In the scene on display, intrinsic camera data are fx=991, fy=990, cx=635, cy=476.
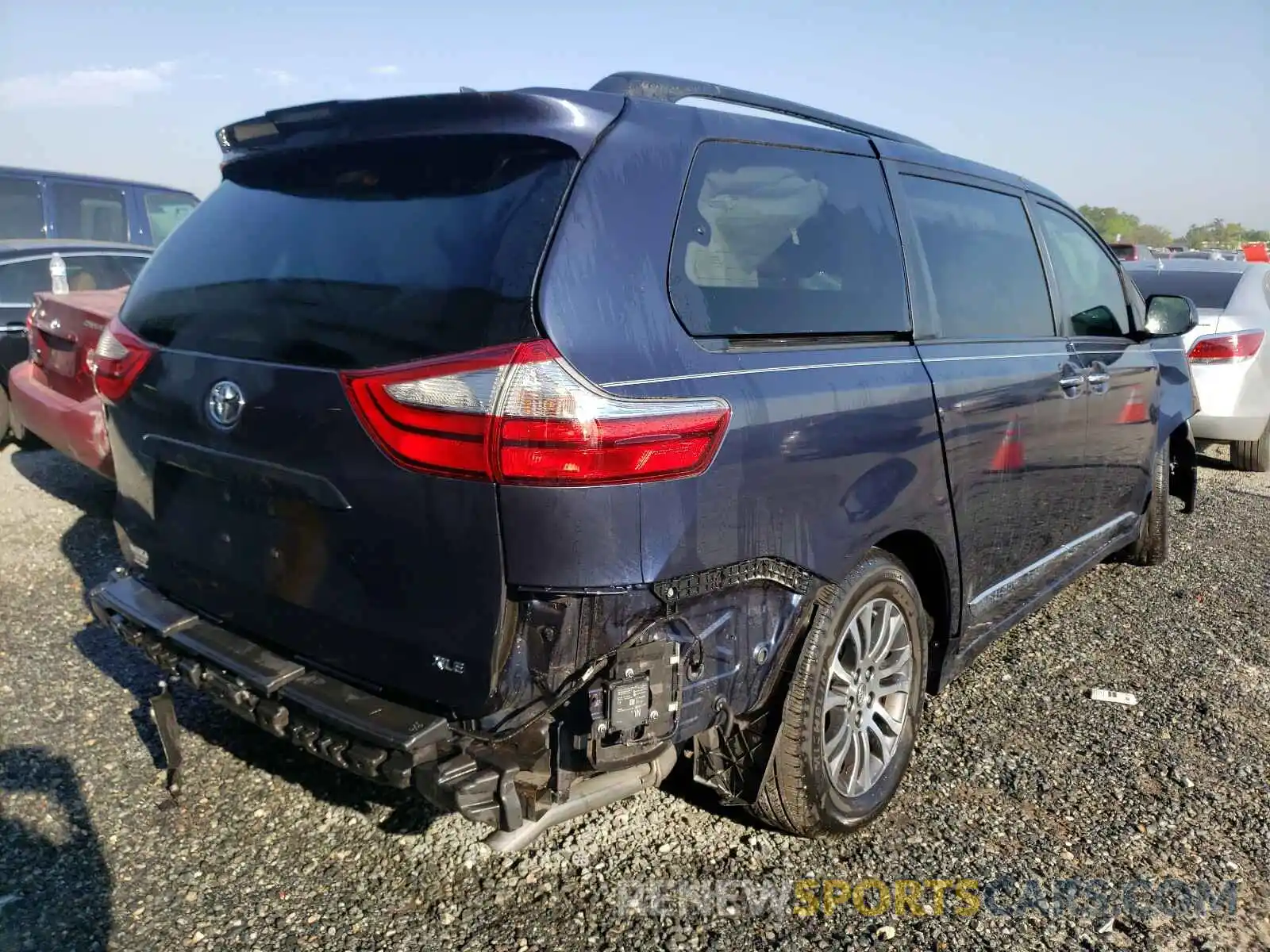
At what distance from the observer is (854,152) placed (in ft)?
9.43

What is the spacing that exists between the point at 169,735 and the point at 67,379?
10.8ft

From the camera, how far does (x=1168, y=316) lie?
4629 millimetres

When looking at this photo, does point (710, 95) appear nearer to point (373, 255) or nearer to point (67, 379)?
point (373, 255)

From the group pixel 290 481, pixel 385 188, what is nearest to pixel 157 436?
pixel 290 481

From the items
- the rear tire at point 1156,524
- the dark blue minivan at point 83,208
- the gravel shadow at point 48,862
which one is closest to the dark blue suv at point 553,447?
the gravel shadow at point 48,862

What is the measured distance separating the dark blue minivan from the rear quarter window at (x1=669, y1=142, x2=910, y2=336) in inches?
318

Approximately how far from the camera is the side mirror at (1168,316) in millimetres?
4621

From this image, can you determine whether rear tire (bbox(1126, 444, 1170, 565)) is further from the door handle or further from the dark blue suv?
the dark blue suv

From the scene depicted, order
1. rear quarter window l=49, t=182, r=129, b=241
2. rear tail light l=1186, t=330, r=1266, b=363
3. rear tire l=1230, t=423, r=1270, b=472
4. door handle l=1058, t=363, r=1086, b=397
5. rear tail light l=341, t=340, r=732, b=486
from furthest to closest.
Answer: rear quarter window l=49, t=182, r=129, b=241 → rear tire l=1230, t=423, r=1270, b=472 → rear tail light l=1186, t=330, r=1266, b=363 → door handle l=1058, t=363, r=1086, b=397 → rear tail light l=341, t=340, r=732, b=486

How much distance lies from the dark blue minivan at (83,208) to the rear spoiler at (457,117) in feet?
25.1

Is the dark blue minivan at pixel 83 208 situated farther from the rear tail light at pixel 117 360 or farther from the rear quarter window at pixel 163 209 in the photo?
the rear tail light at pixel 117 360

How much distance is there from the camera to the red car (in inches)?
199

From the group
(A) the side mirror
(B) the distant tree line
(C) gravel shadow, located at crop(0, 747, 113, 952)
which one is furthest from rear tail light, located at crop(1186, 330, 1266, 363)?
(B) the distant tree line

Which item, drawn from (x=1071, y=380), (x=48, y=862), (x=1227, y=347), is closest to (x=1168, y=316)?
(x=1071, y=380)
